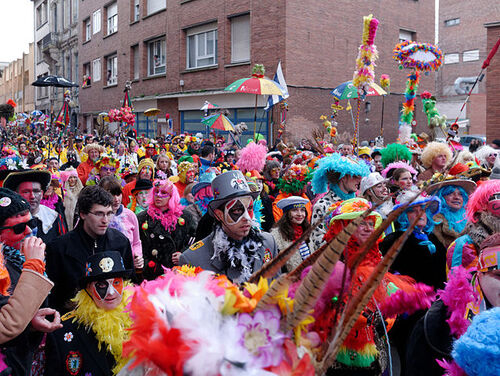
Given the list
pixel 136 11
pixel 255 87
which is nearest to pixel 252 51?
pixel 255 87

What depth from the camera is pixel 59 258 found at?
13.8 feet

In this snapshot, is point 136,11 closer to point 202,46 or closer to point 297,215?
point 202,46

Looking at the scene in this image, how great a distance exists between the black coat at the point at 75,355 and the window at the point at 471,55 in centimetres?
4838

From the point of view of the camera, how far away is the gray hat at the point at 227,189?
353cm

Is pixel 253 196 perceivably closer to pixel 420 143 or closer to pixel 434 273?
pixel 434 273

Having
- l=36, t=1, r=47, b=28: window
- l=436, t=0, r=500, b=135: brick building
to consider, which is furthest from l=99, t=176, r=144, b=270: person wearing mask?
l=36, t=1, r=47, b=28: window

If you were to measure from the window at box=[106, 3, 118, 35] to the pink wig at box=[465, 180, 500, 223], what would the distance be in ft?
104

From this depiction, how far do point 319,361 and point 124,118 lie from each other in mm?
13325

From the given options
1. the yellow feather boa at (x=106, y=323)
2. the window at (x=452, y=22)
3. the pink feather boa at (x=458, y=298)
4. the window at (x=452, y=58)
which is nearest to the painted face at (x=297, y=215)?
the yellow feather boa at (x=106, y=323)

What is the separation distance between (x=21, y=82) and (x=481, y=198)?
227 ft

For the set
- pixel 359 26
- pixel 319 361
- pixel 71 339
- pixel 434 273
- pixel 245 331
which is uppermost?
pixel 359 26

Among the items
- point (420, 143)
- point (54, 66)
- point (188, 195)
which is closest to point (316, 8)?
point (420, 143)

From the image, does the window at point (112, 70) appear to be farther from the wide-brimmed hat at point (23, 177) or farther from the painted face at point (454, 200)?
the painted face at point (454, 200)

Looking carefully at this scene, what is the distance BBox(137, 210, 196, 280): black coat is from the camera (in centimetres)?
552
